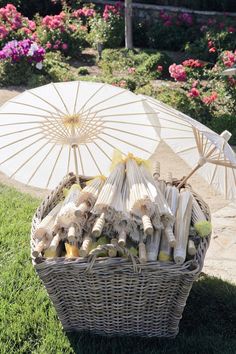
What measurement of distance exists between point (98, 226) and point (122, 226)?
0.54ft

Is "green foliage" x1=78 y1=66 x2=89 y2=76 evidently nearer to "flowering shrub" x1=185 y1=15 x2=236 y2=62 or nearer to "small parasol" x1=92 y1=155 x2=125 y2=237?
"flowering shrub" x1=185 y1=15 x2=236 y2=62

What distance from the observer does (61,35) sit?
9.70m

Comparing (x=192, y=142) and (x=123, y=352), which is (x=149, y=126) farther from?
(x=123, y=352)

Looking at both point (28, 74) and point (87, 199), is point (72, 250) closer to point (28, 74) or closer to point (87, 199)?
point (87, 199)

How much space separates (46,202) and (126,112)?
0.82 m

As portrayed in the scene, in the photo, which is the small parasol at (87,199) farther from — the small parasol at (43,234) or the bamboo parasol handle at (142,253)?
the bamboo parasol handle at (142,253)

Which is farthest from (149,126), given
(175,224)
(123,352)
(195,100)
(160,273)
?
(195,100)

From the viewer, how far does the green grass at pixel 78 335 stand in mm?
3383

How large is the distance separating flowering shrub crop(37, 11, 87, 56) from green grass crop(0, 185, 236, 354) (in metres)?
6.16

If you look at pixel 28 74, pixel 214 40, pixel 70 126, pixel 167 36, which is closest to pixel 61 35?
pixel 28 74

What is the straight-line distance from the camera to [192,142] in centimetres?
360

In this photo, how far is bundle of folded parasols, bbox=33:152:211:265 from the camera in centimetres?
299

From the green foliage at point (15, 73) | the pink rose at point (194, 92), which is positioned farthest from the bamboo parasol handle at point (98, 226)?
the green foliage at point (15, 73)

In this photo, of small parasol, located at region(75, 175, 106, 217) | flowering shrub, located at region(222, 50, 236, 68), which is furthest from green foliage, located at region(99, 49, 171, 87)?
small parasol, located at region(75, 175, 106, 217)
